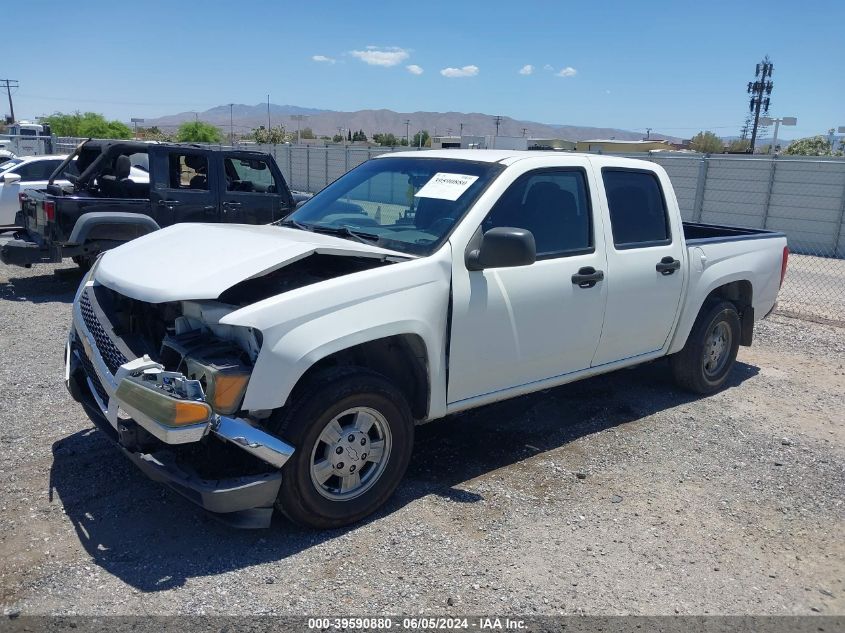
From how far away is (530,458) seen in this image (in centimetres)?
491

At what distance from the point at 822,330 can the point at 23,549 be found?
28.9ft

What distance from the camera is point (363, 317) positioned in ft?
12.1

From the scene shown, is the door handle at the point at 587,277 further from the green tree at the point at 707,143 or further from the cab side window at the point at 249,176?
the green tree at the point at 707,143

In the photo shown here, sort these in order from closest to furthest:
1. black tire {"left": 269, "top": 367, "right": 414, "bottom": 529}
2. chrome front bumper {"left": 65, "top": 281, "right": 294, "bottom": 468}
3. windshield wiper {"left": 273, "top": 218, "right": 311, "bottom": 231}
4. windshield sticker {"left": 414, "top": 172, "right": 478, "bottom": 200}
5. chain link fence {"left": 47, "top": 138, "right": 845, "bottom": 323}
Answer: chrome front bumper {"left": 65, "top": 281, "right": 294, "bottom": 468} < black tire {"left": 269, "top": 367, "right": 414, "bottom": 529} < windshield sticker {"left": 414, "top": 172, "right": 478, "bottom": 200} < windshield wiper {"left": 273, "top": 218, "right": 311, "bottom": 231} < chain link fence {"left": 47, "top": 138, "right": 845, "bottom": 323}

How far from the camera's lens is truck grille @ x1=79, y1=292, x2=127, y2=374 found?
12.7ft

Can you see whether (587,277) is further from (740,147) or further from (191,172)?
(740,147)

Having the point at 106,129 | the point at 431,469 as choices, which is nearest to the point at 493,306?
the point at 431,469

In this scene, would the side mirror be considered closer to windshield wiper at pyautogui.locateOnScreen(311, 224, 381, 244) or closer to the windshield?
the windshield

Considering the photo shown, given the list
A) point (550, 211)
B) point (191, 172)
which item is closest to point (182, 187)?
point (191, 172)

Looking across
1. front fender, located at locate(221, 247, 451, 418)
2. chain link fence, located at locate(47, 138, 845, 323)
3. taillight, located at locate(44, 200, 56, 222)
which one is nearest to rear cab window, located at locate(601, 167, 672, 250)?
front fender, located at locate(221, 247, 451, 418)

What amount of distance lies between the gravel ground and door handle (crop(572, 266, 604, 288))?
3.90 ft

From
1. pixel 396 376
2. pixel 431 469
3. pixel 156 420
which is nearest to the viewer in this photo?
pixel 156 420

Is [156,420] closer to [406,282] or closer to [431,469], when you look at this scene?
[406,282]

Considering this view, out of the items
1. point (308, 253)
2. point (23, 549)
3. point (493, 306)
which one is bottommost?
point (23, 549)
